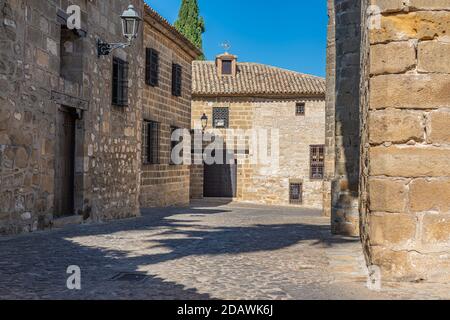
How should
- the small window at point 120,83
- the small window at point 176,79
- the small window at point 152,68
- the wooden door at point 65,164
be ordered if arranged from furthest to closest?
the small window at point 176,79
the small window at point 152,68
the small window at point 120,83
the wooden door at point 65,164

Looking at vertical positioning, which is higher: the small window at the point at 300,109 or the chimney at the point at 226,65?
the chimney at the point at 226,65

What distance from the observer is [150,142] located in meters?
16.0

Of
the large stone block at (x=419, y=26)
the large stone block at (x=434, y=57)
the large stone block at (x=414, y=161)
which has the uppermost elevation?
the large stone block at (x=419, y=26)

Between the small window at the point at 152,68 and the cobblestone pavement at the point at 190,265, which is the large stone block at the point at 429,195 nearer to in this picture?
the cobblestone pavement at the point at 190,265

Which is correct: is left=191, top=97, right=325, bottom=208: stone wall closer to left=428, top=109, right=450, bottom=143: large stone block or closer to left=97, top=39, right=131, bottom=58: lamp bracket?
left=97, top=39, right=131, bottom=58: lamp bracket

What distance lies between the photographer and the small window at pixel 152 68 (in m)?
15.3

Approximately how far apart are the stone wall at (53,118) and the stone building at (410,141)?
5002 millimetres

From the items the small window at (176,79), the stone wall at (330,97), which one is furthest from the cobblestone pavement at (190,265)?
the small window at (176,79)

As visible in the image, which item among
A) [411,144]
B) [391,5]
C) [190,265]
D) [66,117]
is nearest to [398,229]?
[411,144]

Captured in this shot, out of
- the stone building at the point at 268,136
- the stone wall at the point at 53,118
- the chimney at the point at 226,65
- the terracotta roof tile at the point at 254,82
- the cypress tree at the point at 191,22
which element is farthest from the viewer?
the cypress tree at the point at 191,22

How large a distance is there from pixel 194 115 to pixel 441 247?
67.7ft

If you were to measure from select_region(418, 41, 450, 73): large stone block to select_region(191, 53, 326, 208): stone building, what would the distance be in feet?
65.3

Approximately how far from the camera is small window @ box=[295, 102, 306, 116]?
24.9 metres

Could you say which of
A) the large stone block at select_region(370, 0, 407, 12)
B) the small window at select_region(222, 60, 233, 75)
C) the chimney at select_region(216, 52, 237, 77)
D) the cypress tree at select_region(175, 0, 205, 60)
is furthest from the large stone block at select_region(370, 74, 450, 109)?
the cypress tree at select_region(175, 0, 205, 60)
